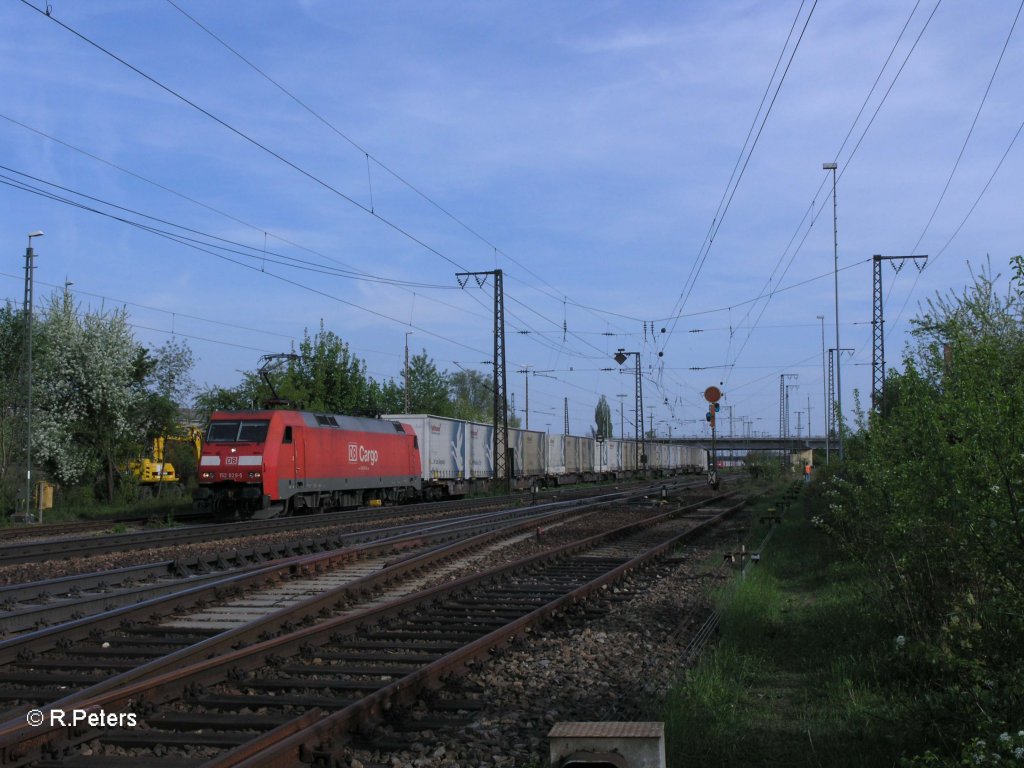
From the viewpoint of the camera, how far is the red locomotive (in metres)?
23.9

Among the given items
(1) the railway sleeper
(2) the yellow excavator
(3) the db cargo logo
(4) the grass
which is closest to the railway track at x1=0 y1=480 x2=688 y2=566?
(3) the db cargo logo

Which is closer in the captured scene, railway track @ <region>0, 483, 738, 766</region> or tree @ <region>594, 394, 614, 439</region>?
railway track @ <region>0, 483, 738, 766</region>

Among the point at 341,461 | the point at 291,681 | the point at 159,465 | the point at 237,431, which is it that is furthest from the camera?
the point at 159,465

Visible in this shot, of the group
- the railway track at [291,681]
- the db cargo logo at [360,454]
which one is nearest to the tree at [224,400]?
the db cargo logo at [360,454]

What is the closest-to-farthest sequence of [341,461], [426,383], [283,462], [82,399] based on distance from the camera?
[283,462] → [341,461] → [82,399] → [426,383]

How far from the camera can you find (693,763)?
5477 millimetres

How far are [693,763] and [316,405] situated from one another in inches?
1864

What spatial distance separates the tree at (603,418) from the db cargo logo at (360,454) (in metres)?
88.8

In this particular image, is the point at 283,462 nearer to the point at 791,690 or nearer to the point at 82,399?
the point at 82,399

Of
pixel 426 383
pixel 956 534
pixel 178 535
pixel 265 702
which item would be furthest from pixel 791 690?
pixel 426 383

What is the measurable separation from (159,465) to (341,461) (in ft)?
51.5

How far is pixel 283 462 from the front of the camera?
968 inches

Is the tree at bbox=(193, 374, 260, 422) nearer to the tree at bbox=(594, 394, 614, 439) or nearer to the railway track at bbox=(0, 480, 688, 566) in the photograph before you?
the railway track at bbox=(0, 480, 688, 566)

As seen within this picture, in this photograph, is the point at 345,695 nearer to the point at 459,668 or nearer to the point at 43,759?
the point at 459,668
